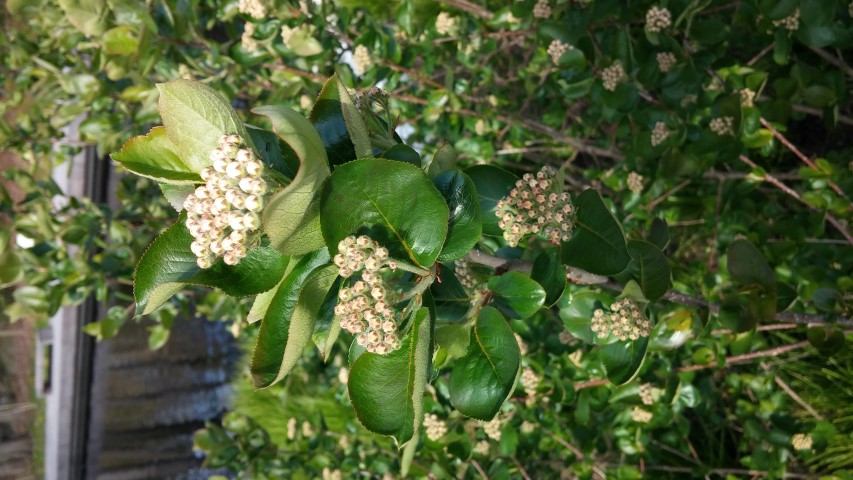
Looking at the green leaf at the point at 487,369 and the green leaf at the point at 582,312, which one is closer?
the green leaf at the point at 487,369

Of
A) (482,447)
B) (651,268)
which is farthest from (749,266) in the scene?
(482,447)

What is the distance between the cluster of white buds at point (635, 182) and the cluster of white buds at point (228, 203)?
1.40m

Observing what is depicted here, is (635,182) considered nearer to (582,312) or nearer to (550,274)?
(582,312)

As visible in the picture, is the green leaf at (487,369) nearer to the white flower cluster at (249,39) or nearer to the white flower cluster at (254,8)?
the white flower cluster at (254,8)

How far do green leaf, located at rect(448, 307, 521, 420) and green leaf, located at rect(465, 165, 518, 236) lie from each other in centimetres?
14

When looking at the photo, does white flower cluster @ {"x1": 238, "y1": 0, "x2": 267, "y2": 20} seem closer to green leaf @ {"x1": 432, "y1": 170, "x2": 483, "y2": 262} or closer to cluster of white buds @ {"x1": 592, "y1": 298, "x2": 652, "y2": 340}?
green leaf @ {"x1": 432, "y1": 170, "x2": 483, "y2": 262}

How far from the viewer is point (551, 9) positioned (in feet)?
5.06

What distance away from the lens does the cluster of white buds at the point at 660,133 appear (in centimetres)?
155

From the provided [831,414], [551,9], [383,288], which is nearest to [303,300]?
[383,288]

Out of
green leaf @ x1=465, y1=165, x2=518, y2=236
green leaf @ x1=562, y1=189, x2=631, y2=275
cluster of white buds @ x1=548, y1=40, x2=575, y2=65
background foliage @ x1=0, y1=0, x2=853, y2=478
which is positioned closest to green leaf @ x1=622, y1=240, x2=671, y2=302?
background foliage @ x1=0, y1=0, x2=853, y2=478

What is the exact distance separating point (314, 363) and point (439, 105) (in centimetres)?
139

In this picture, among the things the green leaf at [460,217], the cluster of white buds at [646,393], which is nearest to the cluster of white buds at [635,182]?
the cluster of white buds at [646,393]

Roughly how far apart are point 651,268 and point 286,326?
24.8 inches

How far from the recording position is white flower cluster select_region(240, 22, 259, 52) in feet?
5.03
